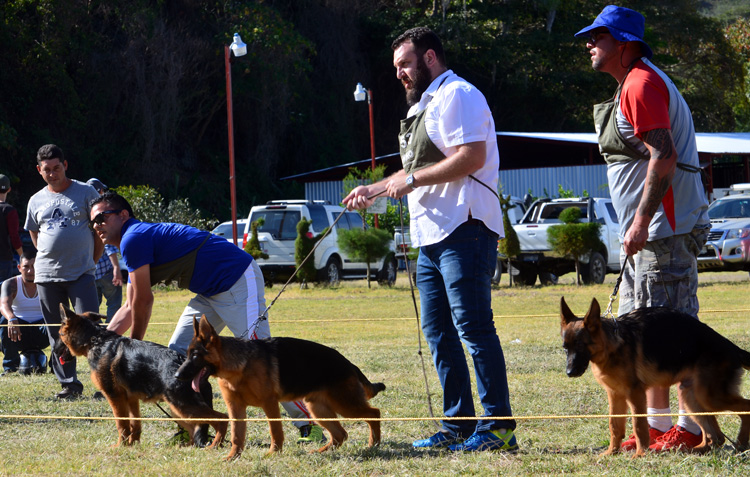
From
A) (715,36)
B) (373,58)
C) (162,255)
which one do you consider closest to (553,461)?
(162,255)

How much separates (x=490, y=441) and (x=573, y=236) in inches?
562

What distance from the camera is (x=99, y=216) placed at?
5578 millimetres

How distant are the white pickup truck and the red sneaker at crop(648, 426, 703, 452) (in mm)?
14386

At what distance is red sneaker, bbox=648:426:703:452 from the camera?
4746mm

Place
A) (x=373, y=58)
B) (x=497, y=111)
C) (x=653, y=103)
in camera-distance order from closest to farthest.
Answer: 1. (x=653, y=103)
2. (x=373, y=58)
3. (x=497, y=111)

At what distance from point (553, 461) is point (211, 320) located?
90.3 inches

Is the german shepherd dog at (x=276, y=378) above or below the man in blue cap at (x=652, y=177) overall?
below

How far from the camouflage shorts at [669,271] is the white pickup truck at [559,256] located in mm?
14347

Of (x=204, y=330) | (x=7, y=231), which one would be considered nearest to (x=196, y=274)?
(x=204, y=330)

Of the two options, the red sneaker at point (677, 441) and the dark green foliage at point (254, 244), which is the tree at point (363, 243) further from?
the red sneaker at point (677, 441)

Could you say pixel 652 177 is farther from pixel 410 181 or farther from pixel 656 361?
pixel 410 181

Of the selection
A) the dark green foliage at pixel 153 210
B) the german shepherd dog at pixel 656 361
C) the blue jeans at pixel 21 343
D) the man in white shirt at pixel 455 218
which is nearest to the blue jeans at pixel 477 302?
the man in white shirt at pixel 455 218

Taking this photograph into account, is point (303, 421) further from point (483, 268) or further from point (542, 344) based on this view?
point (542, 344)

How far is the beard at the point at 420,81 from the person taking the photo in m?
4.98
